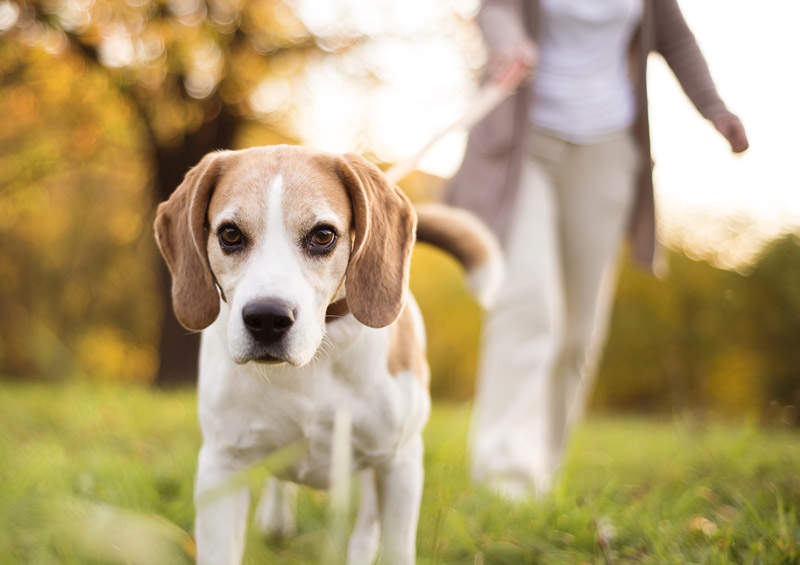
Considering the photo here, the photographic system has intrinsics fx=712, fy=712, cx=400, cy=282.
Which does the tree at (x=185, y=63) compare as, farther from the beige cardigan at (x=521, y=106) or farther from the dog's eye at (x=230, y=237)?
the dog's eye at (x=230, y=237)

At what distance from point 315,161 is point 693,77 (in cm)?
228

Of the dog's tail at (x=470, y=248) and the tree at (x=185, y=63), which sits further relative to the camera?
the tree at (x=185, y=63)

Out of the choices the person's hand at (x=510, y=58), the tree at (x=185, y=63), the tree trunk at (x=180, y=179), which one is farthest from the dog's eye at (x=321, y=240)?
the tree trunk at (x=180, y=179)

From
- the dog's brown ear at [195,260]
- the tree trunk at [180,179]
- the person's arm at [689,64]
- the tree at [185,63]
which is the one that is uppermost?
the person's arm at [689,64]

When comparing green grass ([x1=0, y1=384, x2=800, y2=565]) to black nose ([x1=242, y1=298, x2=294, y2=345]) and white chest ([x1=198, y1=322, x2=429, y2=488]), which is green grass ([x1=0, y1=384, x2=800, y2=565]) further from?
black nose ([x1=242, y1=298, x2=294, y2=345])

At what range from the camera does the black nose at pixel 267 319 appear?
1.66m

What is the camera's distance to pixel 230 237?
1.85 m

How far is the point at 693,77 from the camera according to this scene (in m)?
3.39

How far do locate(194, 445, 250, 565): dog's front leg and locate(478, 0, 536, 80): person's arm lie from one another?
1.97 m

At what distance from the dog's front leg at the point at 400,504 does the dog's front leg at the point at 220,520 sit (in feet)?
1.35

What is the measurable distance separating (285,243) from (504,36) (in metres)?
1.79

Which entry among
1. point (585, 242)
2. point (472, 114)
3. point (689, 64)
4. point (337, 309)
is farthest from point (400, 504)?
point (689, 64)

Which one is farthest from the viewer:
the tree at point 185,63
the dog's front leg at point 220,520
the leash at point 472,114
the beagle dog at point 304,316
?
the tree at point 185,63

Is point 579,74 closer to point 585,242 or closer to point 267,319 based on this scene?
point 585,242
